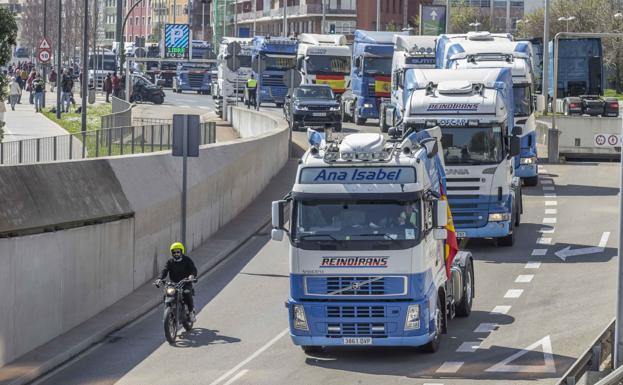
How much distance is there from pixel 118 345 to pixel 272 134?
21.4m

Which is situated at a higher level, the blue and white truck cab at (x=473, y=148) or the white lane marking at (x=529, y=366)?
the blue and white truck cab at (x=473, y=148)

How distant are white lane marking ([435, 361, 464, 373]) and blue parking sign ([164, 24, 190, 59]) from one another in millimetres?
91380

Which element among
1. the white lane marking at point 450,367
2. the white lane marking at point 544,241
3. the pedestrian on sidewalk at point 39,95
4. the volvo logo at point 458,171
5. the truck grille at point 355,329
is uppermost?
the pedestrian on sidewalk at point 39,95

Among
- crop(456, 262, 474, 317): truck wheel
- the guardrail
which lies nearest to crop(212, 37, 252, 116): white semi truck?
crop(456, 262, 474, 317): truck wheel

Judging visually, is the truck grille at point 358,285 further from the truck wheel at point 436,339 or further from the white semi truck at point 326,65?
the white semi truck at point 326,65

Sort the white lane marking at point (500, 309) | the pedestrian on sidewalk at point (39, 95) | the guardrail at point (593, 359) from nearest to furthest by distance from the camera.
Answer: the guardrail at point (593, 359)
the white lane marking at point (500, 309)
the pedestrian on sidewalk at point (39, 95)

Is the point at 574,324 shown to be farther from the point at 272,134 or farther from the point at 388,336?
the point at 272,134

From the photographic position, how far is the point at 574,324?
22.6m

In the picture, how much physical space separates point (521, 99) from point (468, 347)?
1970 cm

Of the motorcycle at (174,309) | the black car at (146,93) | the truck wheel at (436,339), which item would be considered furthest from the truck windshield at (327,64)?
the truck wheel at (436,339)

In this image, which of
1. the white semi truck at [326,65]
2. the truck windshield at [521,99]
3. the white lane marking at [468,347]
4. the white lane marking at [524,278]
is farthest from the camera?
the white semi truck at [326,65]

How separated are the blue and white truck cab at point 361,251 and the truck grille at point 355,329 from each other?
13 millimetres

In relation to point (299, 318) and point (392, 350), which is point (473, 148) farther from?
point (299, 318)

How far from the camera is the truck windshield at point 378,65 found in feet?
208
